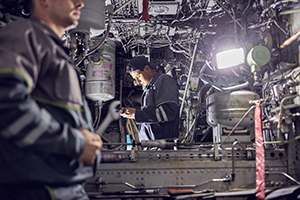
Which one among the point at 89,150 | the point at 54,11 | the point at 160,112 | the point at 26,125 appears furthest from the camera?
the point at 160,112

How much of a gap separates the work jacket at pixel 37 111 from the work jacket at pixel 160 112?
7.26 ft

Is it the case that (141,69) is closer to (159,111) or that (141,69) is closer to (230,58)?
(159,111)

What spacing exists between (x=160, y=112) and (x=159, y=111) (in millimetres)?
19

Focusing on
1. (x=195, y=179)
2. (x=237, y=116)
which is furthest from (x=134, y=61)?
(x=195, y=179)

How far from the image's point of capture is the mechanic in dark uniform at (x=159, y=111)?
3.65 meters

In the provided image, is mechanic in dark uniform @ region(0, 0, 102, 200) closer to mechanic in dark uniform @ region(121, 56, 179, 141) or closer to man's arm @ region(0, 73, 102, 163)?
man's arm @ region(0, 73, 102, 163)

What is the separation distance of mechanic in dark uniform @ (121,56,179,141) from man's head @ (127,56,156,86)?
8.1 inches

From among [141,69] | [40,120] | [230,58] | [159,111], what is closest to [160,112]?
[159,111]

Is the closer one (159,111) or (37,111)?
(37,111)

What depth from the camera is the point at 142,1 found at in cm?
484

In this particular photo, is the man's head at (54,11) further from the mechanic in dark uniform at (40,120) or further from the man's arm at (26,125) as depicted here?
the man's arm at (26,125)

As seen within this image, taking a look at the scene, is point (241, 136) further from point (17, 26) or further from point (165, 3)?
point (17, 26)

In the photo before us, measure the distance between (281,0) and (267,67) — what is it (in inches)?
32.0

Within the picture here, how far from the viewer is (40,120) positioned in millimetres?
1146
